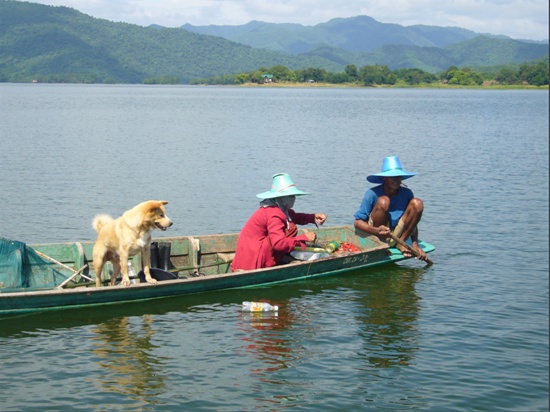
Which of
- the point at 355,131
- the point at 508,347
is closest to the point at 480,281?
the point at 508,347

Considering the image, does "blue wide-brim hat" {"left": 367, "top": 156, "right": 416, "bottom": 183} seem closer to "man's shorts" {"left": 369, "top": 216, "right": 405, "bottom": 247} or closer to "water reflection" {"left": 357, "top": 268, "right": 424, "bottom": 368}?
"man's shorts" {"left": 369, "top": 216, "right": 405, "bottom": 247}

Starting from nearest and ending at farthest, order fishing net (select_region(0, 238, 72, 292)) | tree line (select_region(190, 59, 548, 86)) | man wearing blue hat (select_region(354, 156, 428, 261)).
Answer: fishing net (select_region(0, 238, 72, 292))
man wearing blue hat (select_region(354, 156, 428, 261))
tree line (select_region(190, 59, 548, 86))

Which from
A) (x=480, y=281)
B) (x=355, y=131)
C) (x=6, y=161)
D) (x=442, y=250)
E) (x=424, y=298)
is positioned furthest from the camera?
(x=355, y=131)

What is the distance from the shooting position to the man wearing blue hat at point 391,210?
516 inches

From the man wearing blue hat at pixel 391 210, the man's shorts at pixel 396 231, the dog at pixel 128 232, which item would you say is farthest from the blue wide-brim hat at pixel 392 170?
the dog at pixel 128 232

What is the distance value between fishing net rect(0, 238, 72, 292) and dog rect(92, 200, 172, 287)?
1.22 metres

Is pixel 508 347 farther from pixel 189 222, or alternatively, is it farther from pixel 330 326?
pixel 189 222

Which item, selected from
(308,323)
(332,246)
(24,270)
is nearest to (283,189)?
(308,323)

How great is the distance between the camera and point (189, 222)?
18.7 metres

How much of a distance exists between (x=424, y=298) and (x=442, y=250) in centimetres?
361

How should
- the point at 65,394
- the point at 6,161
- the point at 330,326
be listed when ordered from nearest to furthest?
the point at 65,394 → the point at 330,326 → the point at 6,161

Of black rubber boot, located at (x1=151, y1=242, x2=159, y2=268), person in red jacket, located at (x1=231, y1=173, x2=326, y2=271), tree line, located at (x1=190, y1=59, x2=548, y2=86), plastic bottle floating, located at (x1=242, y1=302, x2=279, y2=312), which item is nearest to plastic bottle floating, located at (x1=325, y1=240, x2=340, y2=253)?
person in red jacket, located at (x1=231, y1=173, x2=326, y2=271)

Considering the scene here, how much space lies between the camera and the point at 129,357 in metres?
9.75

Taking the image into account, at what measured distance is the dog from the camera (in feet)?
34.5
